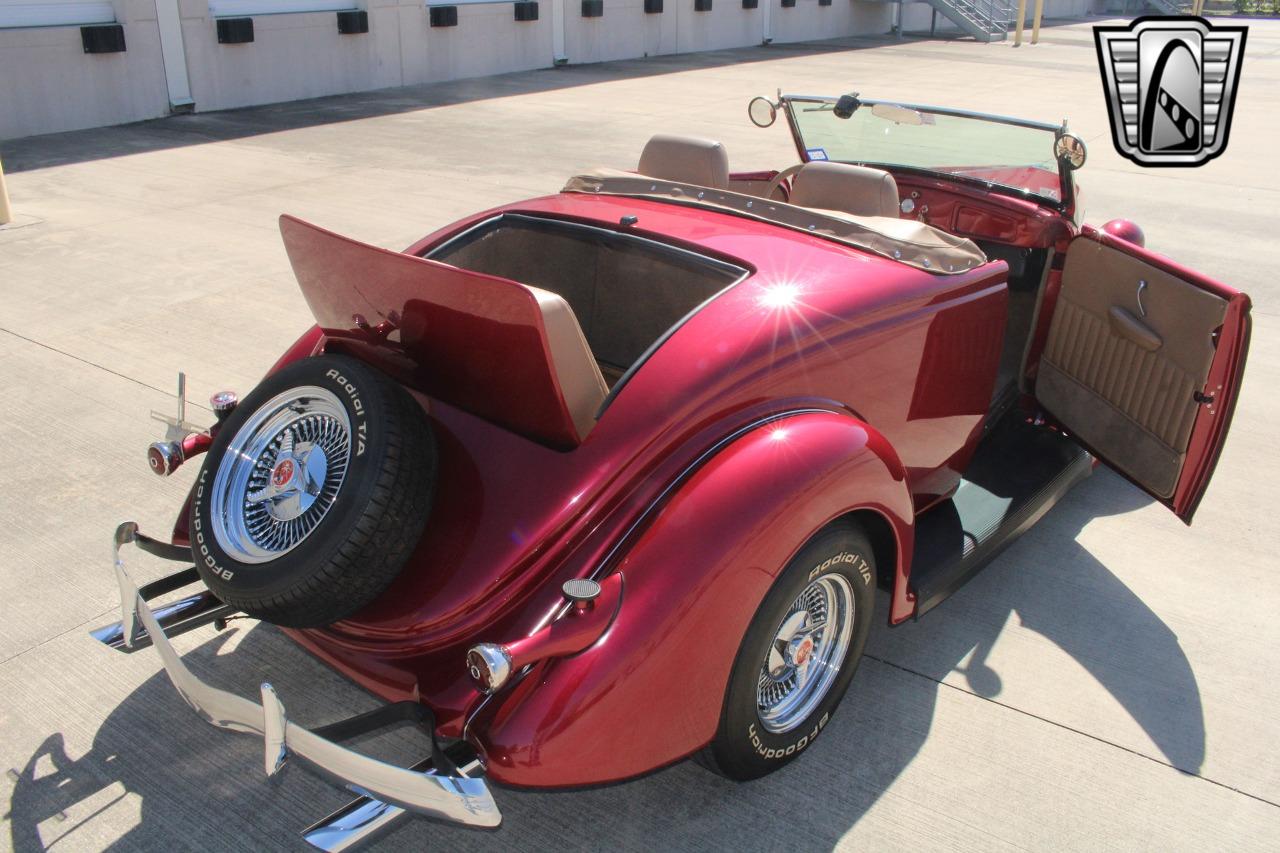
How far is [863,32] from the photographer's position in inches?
1110

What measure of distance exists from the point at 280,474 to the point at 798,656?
4.55 ft

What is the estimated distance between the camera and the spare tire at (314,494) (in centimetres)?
235

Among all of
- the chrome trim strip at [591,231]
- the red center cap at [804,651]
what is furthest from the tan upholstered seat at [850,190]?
the red center cap at [804,651]

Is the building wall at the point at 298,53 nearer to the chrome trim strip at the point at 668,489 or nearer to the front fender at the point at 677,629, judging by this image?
the chrome trim strip at the point at 668,489

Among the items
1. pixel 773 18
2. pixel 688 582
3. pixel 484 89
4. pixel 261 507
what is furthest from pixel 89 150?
pixel 773 18

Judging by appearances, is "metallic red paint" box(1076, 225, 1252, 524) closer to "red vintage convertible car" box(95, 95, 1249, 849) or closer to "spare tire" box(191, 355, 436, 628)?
"red vintage convertible car" box(95, 95, 1249, 849)

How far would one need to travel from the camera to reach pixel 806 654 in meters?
2.87

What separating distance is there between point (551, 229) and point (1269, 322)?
5159 mm

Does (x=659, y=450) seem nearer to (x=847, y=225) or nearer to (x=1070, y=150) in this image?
(x=847, y=225)

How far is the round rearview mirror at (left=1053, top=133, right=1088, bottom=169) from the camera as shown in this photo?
153 inches

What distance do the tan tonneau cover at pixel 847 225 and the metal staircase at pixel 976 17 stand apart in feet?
86.4

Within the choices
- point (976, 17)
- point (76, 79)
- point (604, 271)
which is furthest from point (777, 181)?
point (976, 17)

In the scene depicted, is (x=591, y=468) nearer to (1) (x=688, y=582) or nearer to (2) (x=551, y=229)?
(1) (x=688, y=582)

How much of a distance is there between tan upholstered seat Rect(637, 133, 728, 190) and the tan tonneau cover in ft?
0.90
